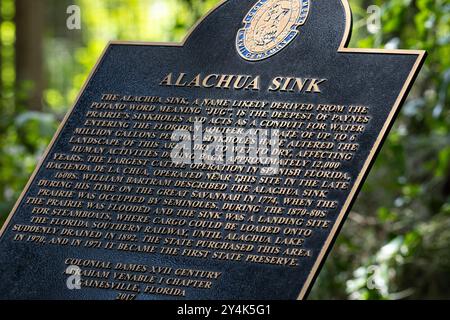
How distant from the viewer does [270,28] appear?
4.83m

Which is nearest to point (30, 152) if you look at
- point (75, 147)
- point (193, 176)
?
point (75, 147)

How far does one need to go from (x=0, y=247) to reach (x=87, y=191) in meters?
0.59

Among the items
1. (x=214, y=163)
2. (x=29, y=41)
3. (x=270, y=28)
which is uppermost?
(x=29, y=41)

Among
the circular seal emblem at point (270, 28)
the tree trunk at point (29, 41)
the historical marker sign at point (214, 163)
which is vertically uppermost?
the tree trunk at point (29, 41)

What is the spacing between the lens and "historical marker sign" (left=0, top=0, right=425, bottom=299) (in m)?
4.36

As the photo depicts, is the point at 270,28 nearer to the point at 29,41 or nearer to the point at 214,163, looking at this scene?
the point at 214,163

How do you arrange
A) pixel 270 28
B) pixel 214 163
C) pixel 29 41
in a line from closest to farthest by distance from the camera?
pixel 214 163, pixel 270 28, pixel 29 41

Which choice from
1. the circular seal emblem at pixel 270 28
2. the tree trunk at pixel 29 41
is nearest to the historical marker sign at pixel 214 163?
the circular seal emblem at pixel 270 28

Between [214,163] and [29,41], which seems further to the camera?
[29,41]

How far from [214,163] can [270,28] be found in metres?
0.86

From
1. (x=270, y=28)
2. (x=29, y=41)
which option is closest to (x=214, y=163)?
(x=270, y=28)

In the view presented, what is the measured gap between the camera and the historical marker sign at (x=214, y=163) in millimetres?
4363

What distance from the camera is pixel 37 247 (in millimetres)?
4746

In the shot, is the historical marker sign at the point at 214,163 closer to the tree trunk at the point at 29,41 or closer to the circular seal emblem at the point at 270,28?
the circular seal emblem at the point at 270,28
